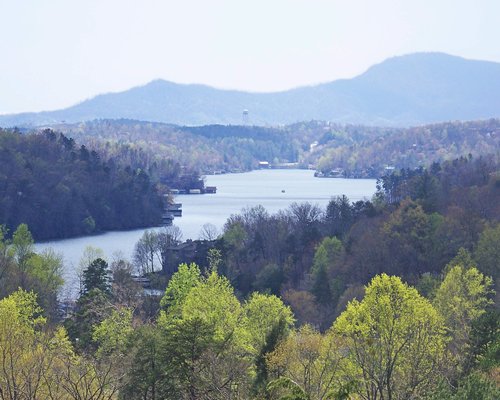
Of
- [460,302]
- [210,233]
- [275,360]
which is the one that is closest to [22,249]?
[210,233]

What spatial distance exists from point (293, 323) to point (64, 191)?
57767 millimetres

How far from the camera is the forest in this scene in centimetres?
1652

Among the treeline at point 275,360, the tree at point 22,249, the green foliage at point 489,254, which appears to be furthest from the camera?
the tree at point 22,249

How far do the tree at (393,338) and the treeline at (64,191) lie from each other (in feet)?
200

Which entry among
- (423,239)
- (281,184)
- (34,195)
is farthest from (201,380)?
(281,184)

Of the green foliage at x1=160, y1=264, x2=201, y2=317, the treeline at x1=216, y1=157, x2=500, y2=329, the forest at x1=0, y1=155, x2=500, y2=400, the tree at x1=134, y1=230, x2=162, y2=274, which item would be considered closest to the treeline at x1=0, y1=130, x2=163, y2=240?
the tree at x1=134, y1=230, x2=162, y2=274

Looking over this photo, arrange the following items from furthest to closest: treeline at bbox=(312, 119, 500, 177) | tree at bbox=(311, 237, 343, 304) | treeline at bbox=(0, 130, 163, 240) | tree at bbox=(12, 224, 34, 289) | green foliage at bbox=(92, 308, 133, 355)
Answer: treeline at bbox=(312, 119, 500, 177) < treeline at bbox=(0, 130, 163, 240) < tree at bbox=(12, 224, 34, 289) < tree at bbox=(311, 237, 343, 304) < green foliage at bbox=(92, 308, 133, 355)

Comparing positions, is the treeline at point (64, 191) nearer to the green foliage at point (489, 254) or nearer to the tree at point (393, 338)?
the green foliage at point (489, 254)

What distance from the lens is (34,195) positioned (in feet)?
267

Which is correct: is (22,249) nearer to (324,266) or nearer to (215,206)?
(324,266)

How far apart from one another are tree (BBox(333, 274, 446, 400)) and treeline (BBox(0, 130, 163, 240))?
60.8 meters

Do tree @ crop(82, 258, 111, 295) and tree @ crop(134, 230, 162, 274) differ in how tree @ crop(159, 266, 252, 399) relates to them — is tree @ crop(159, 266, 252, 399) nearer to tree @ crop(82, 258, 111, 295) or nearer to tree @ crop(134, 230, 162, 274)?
tree @ crop(82, 258, 111, 295)

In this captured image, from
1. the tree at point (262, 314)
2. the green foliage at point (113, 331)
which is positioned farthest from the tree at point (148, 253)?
the tree at point (262, 314)

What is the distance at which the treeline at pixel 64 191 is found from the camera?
259 ft
